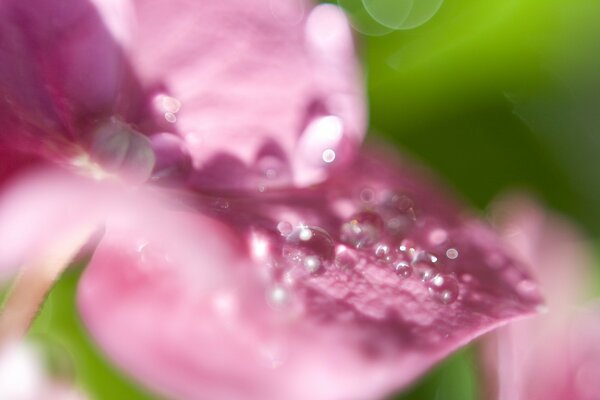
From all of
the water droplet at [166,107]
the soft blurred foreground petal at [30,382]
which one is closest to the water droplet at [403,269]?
the water droplet at [166,107]

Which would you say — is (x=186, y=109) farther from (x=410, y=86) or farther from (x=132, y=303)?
(x=410, y=86)

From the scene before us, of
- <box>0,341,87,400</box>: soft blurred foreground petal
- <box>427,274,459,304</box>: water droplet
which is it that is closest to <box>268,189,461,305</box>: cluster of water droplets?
<box>427,274,459,304</box>: water droplet

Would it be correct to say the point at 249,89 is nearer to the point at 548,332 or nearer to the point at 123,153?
the point at 123,153

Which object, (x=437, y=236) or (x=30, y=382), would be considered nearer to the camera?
(x=437, y=236)

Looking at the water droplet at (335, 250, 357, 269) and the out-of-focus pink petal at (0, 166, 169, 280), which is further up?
the water droplet at (335, 250, 357, 269)

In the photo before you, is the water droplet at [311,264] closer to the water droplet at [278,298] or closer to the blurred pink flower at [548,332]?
the water droplet at [278,298]

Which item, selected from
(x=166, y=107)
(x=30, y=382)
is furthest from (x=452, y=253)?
(x=30, y=382)

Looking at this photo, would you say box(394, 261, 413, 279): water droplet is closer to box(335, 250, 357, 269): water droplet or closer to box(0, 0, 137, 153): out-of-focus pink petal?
box(335, 250, 357, 269): water droplet
